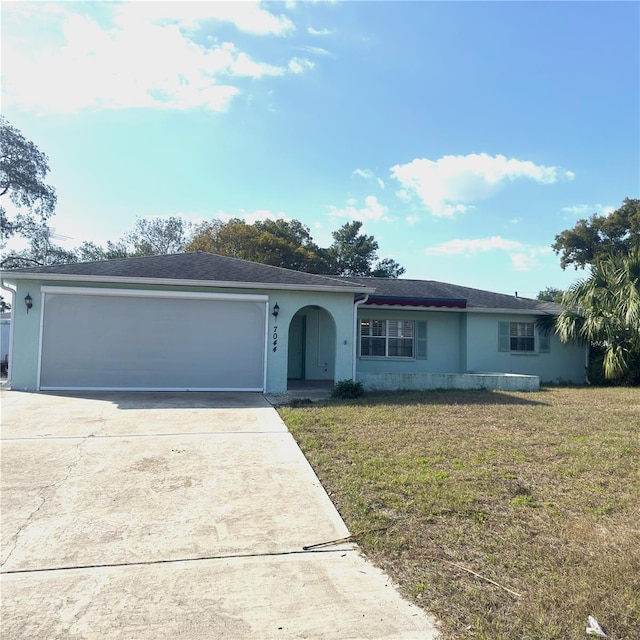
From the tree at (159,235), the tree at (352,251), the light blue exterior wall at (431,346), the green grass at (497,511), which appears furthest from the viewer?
the tree at (159,235)

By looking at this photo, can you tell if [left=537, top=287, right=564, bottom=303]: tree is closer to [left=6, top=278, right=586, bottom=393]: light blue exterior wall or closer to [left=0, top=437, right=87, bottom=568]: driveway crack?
[left=6, top=278, right=586, bottom=393]: light blue exterior wall

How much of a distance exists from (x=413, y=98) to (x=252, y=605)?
1355 centimetres

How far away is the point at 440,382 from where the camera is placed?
12.9 m

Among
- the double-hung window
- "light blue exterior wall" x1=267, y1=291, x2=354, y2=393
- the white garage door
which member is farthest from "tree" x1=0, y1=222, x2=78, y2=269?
the double-hung window

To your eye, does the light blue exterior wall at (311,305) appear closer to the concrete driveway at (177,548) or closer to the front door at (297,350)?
the front door at (297,350)

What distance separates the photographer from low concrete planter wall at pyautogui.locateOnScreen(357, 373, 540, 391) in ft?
41.7

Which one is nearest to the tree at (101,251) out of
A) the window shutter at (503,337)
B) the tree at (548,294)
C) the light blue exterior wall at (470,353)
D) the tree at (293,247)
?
the tree at (293,247)

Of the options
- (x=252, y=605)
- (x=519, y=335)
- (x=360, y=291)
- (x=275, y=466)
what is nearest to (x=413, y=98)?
(x=360, y=291)

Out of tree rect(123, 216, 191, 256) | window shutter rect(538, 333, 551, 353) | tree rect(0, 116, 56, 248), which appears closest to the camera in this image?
window shutter rect(538, 333, 551, 353)

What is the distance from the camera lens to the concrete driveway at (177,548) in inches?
103

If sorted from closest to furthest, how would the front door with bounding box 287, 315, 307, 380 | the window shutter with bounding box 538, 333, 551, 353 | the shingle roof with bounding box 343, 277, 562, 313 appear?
1. the shingle roof with bounding box 343, 277, 562, 313
2. the front door with bounding box 287, 315, 307, 380
3. the window shutter with bounding box 538, 333, 551, 353

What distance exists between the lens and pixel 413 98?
13.2 metres

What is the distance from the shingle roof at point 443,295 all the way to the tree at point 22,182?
24058 millimetres

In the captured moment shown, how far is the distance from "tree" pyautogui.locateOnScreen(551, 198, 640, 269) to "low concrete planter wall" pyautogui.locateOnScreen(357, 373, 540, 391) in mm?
22657
